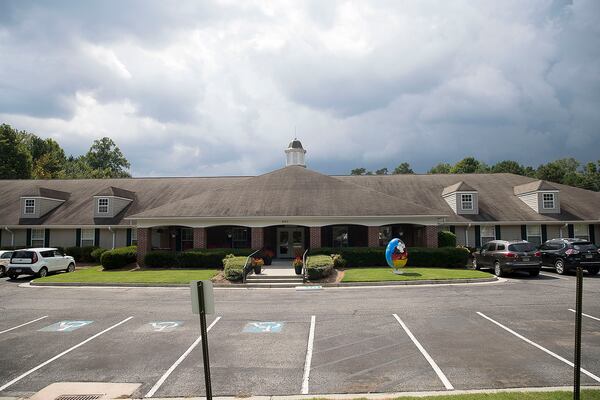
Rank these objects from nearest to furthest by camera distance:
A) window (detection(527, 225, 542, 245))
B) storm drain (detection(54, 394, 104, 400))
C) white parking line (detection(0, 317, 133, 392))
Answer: storm drain (detection(54, 394, 104, 400))
white parking line (detection(0, 317, 133, 392))
window (detection(527, 225, 542, 245))

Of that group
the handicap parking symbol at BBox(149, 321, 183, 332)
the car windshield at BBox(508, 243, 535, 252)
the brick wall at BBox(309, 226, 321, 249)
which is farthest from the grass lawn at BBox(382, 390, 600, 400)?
the brick wall at BBox(309, 226, 321, 249)

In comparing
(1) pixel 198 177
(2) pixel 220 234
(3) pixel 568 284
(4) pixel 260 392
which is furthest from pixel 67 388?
(1) pixel 198 177

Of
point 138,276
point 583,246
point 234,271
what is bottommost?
point 138,276

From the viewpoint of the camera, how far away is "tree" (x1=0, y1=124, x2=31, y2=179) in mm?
56759

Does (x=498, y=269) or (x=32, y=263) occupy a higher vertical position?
(x=32, y=263)

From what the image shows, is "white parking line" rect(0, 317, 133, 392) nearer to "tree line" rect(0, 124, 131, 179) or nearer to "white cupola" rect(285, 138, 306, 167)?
"white cupola" rect(285, 138, 306, 167)

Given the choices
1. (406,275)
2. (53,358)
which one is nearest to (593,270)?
(406,275)

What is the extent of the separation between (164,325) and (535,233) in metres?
28.0

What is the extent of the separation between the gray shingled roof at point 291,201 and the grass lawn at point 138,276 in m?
4.67

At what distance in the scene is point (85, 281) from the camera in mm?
21094

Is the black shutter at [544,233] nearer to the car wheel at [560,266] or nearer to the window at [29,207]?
the car wheel at [560,266]

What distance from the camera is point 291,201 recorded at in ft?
96.8

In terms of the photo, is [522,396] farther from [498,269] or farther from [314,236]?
[314,236]

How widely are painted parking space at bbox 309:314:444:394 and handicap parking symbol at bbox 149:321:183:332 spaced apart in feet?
12.9
